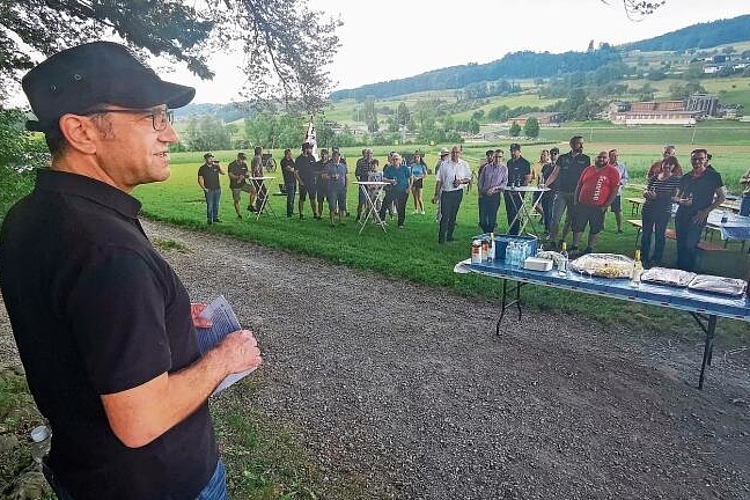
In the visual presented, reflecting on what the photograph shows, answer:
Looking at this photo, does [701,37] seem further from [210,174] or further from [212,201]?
[212,201]

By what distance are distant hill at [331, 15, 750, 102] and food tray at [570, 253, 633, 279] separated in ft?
24.0

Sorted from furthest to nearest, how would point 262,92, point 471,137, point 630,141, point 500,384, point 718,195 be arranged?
point 471,137 < point 630,141 < point 262,92 < point 718,195 < point 500,384

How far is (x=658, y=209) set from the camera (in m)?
7.75

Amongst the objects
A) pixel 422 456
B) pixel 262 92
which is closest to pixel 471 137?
pixel 262 92

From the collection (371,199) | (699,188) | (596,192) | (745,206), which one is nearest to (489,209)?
(596,192)

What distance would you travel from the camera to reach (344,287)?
22.4 feet

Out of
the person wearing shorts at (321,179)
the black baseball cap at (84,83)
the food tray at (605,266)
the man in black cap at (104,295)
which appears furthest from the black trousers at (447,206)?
the black baseball cap at (84,83)

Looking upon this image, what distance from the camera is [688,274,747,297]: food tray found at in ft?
12.0

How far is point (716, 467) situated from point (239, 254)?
7752mm

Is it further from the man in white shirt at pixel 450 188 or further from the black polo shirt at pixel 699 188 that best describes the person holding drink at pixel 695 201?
the man in white shirt at pixel 450 188

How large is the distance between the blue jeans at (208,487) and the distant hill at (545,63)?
31.4 ft

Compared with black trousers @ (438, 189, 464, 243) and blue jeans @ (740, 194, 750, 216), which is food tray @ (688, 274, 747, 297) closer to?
black trousers @ (438, 189, 464, 243)

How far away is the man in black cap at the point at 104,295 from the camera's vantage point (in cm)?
88

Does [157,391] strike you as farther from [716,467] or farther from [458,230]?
[458,230]
